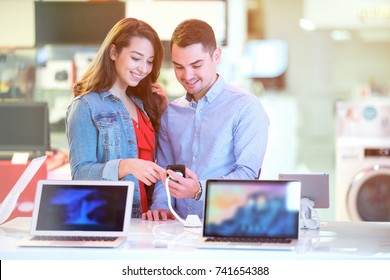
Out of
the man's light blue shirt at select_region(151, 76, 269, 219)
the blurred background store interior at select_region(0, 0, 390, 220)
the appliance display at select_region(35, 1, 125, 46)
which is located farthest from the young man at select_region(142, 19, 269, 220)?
the appliance display at select_region(35, 1, 125, 46)

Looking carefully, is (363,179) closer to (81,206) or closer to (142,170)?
(142,170)

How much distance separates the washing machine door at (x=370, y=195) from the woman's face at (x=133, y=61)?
9.41 ft

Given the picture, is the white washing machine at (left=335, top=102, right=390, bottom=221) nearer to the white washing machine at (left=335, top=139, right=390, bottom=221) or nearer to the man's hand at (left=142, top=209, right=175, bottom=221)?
the white washing machine at (left=335, top=139, right=390, bottom=221)

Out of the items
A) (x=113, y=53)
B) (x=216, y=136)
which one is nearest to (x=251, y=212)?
(x=216, y=136)

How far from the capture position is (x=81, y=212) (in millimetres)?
3100

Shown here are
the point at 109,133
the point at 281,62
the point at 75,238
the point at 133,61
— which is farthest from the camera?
the point at 281,62

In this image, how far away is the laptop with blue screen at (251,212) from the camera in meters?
2.97

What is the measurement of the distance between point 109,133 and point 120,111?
123 millimetres

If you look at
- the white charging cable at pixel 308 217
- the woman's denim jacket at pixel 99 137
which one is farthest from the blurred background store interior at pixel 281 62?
the white charging cable at pixel 308 217

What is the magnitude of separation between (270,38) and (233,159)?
9.47 m

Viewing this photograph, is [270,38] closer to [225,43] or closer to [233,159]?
[225,43]

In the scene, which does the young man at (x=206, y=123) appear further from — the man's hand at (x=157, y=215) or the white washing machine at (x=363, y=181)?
the white washing machine at (x=363, y=181)

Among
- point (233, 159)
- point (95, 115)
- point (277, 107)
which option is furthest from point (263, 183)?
point (277, 107)

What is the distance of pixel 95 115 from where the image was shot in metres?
3.82
